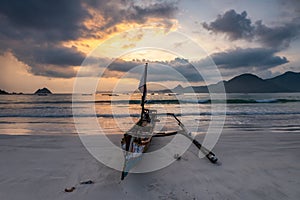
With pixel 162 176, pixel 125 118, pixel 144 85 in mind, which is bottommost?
pixel 162 176

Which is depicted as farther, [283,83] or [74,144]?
[283,83]

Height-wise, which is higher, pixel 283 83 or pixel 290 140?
pixel 283 83

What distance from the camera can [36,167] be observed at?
240 inches

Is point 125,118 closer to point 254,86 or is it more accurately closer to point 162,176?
point 162,176

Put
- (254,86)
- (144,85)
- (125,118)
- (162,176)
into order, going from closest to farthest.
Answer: (162,176)
(144,85)
(125,118)
(254,86)

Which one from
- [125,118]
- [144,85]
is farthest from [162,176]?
[125,118]

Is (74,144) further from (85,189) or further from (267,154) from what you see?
(267,154)

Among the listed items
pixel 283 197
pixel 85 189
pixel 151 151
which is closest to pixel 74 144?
pixel 151 151

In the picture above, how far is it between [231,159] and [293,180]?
189 cm

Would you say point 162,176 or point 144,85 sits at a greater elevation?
point 144,85

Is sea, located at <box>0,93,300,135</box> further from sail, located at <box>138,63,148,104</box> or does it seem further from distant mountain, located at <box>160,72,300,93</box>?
distant mountain, located at <box>160,72,300,93</box>

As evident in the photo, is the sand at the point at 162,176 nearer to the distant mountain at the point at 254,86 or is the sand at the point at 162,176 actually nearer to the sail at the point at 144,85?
the sail at the point at 144,85

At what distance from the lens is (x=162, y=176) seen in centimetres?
544

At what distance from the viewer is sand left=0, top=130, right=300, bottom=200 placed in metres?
4.50
